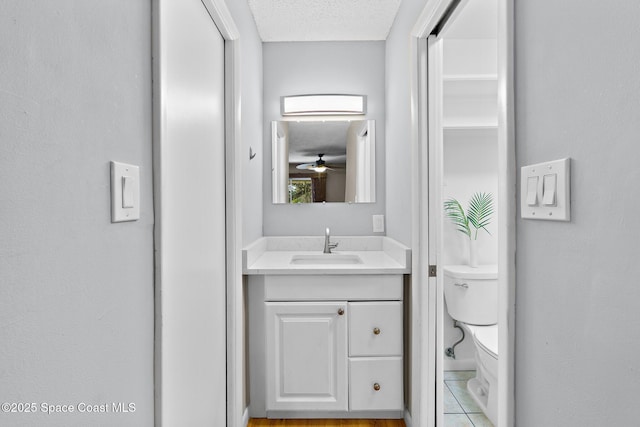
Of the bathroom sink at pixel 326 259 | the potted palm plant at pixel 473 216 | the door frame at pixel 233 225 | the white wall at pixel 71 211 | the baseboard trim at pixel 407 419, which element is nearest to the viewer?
the white wall at pixel 71 211

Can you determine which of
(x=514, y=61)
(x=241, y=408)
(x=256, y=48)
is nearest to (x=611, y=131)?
(x=514, y=61)

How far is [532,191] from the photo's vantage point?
0.77 meters

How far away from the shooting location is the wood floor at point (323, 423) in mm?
1973

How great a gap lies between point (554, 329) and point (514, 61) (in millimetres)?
562

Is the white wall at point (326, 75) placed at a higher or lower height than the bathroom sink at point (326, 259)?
higher

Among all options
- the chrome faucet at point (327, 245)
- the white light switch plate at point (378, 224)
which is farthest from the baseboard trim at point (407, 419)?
the white light switch plate at point (378, 224)

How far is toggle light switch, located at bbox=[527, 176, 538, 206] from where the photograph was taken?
754 mm

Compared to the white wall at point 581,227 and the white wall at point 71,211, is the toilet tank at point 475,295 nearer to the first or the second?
the white wall at point 581,227

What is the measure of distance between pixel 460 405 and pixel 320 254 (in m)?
1.20

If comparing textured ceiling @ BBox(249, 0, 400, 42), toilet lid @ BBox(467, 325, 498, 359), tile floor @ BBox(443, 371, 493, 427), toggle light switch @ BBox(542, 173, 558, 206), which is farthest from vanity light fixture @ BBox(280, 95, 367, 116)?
toggle light switch @ BBox(542, 173, 558, 206)

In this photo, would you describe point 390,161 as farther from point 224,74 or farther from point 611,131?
point 611,131

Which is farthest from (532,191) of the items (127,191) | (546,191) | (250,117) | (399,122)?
(250,117)

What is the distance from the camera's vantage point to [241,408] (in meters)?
1.82

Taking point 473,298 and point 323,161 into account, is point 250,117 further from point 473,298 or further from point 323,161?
point 473,298
